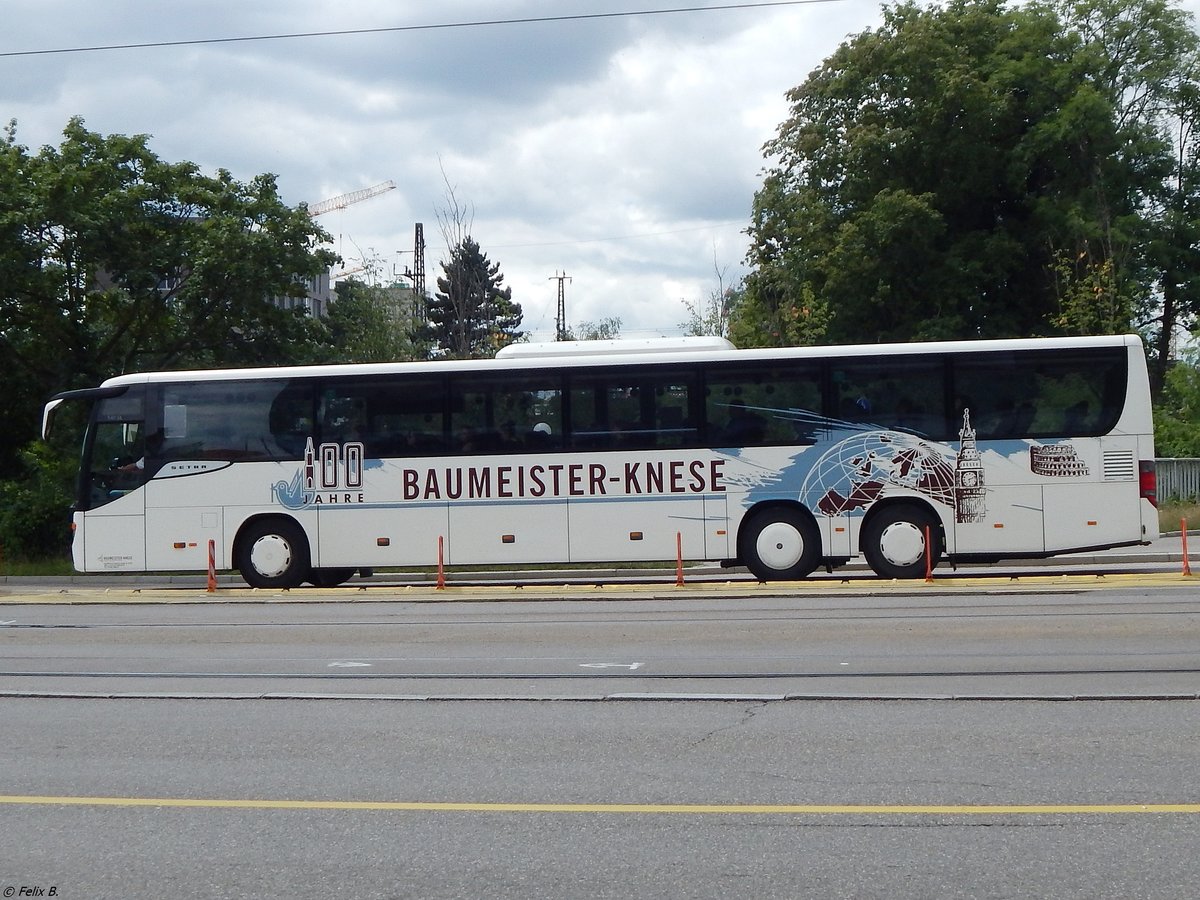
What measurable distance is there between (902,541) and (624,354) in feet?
15.9

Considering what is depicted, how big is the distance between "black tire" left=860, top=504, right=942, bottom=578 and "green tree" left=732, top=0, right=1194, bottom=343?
24.5 meters

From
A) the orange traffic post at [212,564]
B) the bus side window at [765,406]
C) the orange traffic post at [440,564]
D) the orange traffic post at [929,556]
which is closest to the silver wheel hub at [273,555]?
the orange traffic post at [212,564]

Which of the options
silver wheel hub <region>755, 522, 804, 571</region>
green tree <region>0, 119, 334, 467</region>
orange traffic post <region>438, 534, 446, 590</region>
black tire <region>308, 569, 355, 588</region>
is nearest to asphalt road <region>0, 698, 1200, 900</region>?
orange traffic post <region>438, 534, 446, 590</region>

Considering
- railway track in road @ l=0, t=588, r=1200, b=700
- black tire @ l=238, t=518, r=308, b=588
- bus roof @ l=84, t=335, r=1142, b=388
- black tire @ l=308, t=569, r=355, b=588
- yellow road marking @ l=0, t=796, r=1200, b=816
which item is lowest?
yellow road marking @ l=0, t=796, r=1200, b=816

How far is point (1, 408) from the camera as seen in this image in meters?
33.8

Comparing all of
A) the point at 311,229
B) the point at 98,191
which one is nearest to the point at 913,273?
the point at 311,229

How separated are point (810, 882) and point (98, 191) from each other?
3148cm

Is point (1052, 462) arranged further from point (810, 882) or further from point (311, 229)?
point (311, 229)

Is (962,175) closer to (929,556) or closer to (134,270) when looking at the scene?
(134,270)

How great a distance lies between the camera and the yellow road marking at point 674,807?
595 centimetres

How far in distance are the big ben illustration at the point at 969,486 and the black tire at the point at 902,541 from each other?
1.29ft

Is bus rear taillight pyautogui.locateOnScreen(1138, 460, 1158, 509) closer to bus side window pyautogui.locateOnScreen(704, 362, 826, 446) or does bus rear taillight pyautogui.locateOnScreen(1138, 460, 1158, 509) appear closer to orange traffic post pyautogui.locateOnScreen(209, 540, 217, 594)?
bus side window pyautogui.locateOnScreen(704, 362, 826, 446)

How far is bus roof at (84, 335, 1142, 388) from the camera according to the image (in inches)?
746

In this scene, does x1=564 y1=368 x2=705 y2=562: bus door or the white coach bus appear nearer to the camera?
the white coach bus
